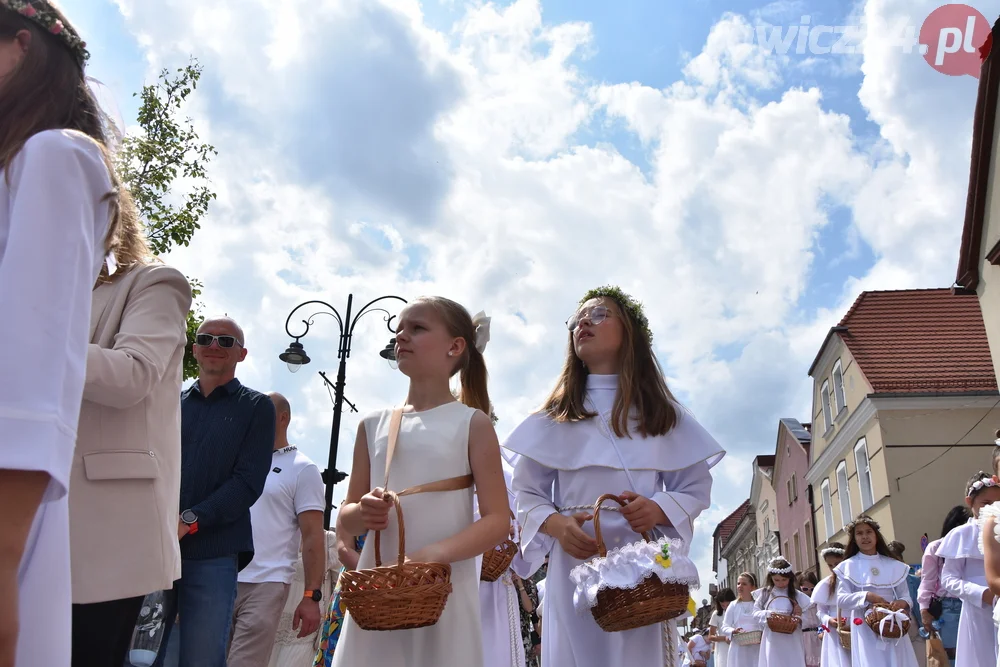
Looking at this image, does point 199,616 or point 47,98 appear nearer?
point 47,98

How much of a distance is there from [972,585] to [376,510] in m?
7.10

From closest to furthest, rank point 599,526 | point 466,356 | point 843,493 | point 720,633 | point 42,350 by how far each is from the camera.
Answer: point 42,350 → point 599,526 → point 466,356 → point 720,633 → point 843,493

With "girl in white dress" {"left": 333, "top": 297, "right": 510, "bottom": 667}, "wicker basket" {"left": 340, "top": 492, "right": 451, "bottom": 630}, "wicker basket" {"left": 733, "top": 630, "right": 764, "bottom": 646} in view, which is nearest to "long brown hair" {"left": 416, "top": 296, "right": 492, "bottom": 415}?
"girl in white dress" {"left": 333, "top": 297, "right": 510, "bottom": 667}

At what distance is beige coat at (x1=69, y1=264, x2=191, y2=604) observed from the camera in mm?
2109

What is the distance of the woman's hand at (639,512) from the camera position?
4.36 m

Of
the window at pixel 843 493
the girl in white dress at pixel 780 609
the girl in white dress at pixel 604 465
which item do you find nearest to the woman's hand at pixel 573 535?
the girl in white dress at pixel 604 465

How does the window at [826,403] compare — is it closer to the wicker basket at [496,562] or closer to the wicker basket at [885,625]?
the wicker basket at [885,625]

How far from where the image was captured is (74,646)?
2148 millimetres

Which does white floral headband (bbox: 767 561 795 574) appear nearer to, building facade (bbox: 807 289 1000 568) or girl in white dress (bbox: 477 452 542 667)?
girl in white dress (bbox: 477 452 542 667)

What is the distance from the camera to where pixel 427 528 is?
356 centimetres

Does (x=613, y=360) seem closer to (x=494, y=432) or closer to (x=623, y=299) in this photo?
(x=623, y=299)

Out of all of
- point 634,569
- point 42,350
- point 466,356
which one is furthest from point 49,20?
point 634,569

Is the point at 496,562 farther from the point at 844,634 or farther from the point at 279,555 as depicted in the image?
the point at 844,634

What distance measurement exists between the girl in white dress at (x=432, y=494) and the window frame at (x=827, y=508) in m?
33.1
